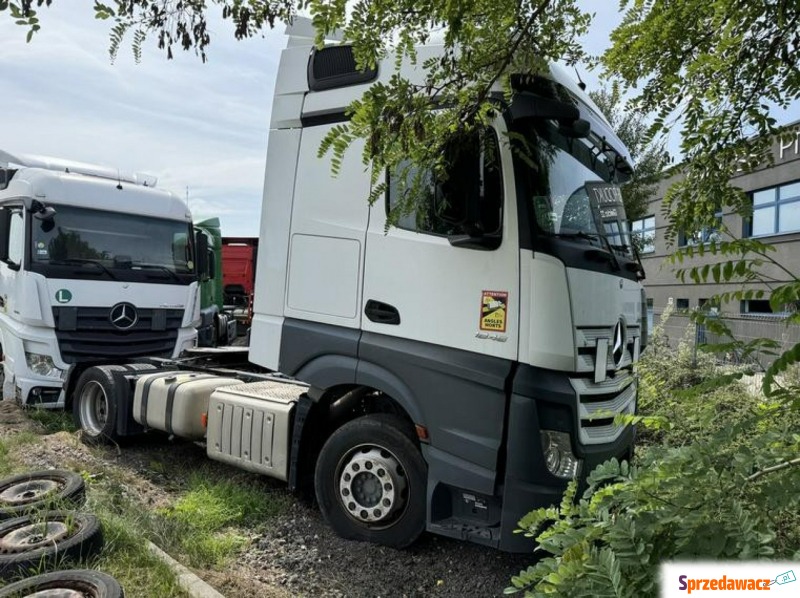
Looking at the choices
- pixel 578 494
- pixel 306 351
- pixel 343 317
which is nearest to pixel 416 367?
pixel 343 317

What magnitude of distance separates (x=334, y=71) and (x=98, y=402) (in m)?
4.57

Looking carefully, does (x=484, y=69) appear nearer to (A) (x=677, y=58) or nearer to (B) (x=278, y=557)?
(A) (x=677, y=58)

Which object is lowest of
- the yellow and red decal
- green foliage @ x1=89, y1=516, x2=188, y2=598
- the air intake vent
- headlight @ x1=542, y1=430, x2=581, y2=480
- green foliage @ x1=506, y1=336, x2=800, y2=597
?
green foliage @ x1=89, y1=516, x2=188, y2=598

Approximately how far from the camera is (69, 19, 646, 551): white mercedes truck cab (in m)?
3.17

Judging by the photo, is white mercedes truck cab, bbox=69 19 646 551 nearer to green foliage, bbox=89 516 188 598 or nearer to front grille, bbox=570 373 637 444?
front grille, bbox=570 373 637 444

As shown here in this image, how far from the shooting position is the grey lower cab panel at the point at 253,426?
4227 millimetres

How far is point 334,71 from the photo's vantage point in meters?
3.96

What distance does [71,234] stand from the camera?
22.9ft

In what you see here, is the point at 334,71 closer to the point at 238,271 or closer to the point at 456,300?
the point at 456,300

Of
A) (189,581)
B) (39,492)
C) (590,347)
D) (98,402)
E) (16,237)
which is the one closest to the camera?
(189,581)

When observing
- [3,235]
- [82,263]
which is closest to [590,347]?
[82,263]

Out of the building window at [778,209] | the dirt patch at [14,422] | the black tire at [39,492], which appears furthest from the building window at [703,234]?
the building window at [778,209]

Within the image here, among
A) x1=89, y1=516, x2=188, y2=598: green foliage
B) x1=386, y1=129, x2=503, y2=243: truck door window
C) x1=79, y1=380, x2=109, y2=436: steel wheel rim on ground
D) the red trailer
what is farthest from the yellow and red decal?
the red trailer

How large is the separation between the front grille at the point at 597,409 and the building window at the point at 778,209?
1619cm
